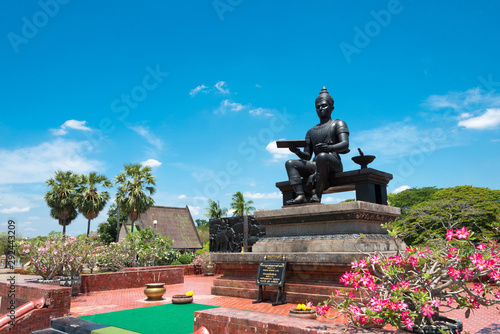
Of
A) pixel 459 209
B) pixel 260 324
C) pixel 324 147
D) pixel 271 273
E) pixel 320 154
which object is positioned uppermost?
pixel 324 147

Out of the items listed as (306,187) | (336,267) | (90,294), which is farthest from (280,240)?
(90,294)

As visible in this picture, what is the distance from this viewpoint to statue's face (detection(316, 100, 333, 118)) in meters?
9.38

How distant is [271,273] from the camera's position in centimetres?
744

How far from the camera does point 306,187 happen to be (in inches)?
358

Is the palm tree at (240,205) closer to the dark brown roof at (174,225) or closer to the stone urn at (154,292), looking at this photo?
the dark brown roof at (174,225)

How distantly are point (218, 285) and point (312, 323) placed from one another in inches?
222

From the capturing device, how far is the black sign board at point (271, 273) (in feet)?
23.7

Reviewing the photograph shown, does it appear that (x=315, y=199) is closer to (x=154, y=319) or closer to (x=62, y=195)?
(x=154, y=319)

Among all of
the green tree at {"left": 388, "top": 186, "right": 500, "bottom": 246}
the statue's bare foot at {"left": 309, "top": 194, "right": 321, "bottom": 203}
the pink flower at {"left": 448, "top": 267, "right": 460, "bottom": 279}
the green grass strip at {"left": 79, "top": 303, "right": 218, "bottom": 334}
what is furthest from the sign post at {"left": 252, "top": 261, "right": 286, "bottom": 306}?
the green tree at {"left": 388, "top": 186, "right": 500, "bottom": 246}

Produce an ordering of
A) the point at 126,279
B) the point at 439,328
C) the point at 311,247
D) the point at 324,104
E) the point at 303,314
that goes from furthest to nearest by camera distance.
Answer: the point at 126,279, the point at 324,104, the point at 311,247, the point at 303,314, the point at 439,328

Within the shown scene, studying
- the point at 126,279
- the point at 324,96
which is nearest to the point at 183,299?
the point at 126,279

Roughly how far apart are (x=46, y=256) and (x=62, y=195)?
2417cm

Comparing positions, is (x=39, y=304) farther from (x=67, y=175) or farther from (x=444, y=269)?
(x=67, y=175)

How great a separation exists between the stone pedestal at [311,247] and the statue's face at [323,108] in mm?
2549
